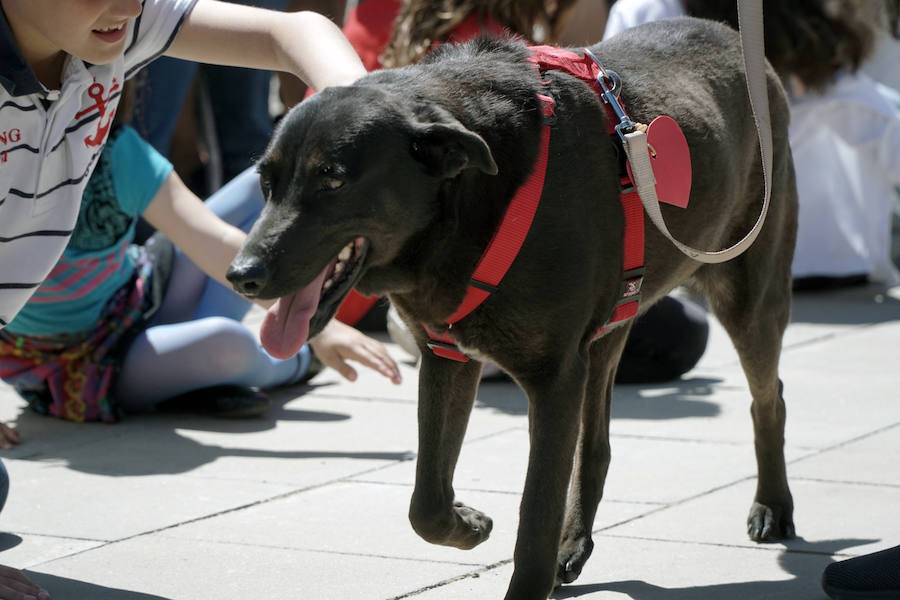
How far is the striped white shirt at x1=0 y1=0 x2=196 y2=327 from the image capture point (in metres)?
3.17

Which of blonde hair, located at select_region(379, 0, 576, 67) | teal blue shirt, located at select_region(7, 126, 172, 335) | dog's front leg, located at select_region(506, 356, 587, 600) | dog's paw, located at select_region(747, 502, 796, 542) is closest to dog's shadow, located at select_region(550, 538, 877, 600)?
dog's paw, located at select_region(747, 502, 796, 542)

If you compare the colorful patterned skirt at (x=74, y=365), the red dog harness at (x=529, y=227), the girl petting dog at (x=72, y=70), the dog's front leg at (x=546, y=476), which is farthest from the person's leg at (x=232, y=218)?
the dog's front leg at (x=546, y=476)

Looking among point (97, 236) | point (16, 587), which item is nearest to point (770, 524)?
point (16, 587)

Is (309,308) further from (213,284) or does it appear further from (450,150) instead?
(213,284)

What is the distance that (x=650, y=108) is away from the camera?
3270 mm

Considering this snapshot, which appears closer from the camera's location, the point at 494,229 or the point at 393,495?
the point at 494,229

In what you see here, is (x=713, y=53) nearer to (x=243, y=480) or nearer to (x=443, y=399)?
(x=443, y=399)

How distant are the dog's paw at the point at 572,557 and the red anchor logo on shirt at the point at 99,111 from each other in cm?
162

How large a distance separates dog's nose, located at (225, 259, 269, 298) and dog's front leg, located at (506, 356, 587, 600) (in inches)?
27.8

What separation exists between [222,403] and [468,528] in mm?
2169

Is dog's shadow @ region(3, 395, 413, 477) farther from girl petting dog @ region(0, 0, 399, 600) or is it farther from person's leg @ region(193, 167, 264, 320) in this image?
girl petting dog @ region(0, 0, 399, 600)

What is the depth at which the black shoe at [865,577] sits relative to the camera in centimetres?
307

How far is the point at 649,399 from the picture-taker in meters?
5.51

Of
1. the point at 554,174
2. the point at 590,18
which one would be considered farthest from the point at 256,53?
the point at 590,18
